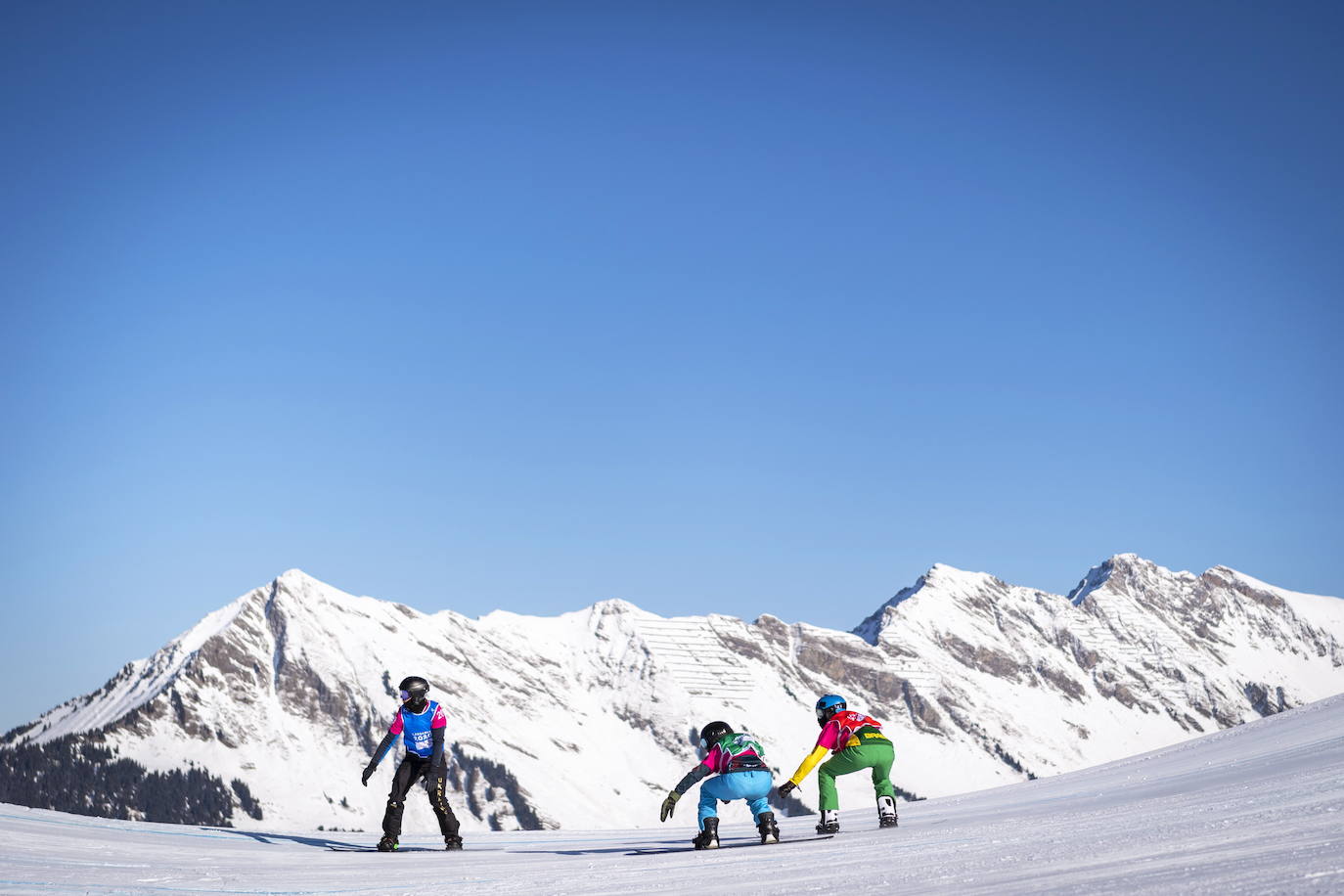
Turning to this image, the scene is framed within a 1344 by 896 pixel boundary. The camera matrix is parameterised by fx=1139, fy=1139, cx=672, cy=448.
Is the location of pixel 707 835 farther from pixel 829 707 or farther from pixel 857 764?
pixel 829 707

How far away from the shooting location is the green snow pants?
48.4 ft

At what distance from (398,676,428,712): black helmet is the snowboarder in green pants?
242 inches

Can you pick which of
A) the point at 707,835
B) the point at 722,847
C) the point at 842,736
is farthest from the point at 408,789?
the point at 842,736

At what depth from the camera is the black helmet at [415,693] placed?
17297 millimetres

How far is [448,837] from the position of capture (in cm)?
1686

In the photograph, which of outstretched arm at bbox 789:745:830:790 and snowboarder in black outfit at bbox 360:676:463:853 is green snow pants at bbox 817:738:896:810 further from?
snowboarder in black outfit at bbox 360:676:463:853

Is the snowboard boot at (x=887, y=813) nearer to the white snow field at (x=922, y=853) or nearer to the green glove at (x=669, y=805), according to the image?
the white snow field at (x=922, y=853)

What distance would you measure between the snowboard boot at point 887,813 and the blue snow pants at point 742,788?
150 centimetres

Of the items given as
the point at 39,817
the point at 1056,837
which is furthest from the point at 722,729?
the point at 39,817

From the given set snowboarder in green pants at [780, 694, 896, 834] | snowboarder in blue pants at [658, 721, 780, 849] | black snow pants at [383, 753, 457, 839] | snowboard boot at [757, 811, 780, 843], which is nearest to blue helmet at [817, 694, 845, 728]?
snowboarder in green pants at [780, 694, 896, 834]

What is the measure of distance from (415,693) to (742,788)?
5672mm

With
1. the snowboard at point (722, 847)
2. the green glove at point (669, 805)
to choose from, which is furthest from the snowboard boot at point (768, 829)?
the green glove at point (669, 805)

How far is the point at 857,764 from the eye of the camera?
48.9 ft

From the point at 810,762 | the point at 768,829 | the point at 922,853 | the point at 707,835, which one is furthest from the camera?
the point at 810,762
